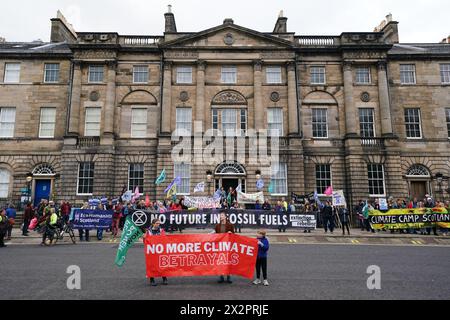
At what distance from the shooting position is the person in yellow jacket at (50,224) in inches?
638

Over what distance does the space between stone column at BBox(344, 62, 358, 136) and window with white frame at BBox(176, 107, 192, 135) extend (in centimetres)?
1365

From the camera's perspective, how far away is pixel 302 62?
29.8m

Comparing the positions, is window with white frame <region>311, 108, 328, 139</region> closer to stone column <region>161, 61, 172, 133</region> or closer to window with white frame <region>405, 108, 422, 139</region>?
window with white frame <region>405, 108, 422, 139</region>

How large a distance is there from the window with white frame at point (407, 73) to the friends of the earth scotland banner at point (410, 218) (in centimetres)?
1487

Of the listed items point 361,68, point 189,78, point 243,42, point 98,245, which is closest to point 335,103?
point 361,68

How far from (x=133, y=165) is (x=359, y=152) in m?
19.2

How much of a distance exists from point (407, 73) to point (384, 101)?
13.8ft

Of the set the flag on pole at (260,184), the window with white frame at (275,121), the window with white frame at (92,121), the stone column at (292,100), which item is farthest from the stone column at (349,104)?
the window with white frame at (92,121)

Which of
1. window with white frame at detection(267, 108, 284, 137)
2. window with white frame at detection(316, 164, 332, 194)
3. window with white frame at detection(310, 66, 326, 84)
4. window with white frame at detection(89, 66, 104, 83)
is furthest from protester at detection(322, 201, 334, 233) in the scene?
window with white frame at detection(89, 66, 104, 83)

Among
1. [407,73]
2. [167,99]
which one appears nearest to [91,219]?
[167,99]

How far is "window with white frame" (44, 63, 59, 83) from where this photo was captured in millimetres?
29641

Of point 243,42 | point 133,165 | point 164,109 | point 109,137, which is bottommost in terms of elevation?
point 133,165

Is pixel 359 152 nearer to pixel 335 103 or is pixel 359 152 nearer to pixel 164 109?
pixel 335 103

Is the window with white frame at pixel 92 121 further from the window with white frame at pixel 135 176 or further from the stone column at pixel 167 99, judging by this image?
→ the stone column at pixel 167 99
